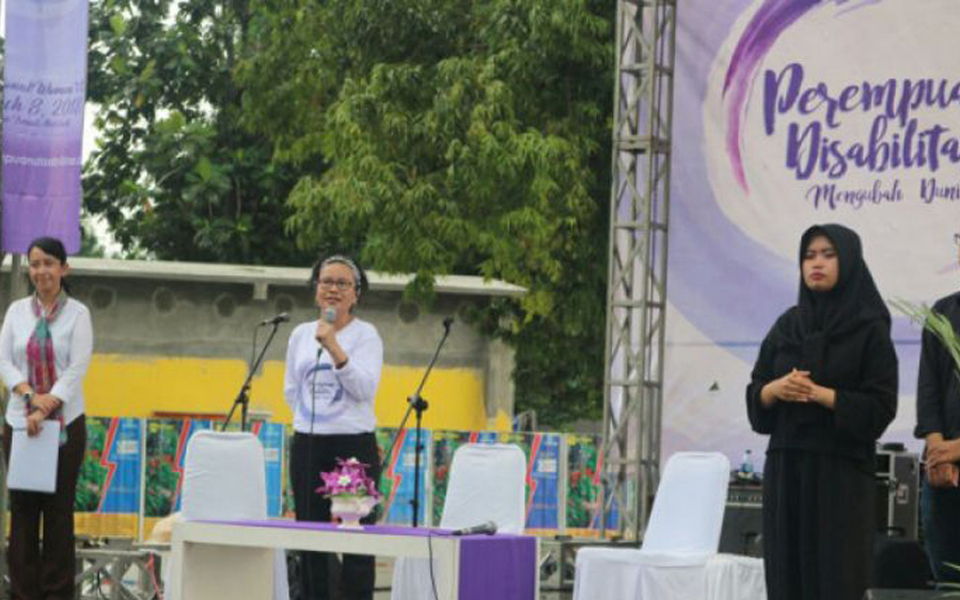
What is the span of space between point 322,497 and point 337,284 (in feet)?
2.97

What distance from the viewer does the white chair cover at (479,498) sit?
332 inches

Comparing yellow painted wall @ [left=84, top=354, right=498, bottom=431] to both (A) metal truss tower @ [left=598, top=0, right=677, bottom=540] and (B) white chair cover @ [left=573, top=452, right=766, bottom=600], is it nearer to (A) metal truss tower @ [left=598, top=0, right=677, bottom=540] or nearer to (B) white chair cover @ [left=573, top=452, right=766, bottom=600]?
(A) metal truss tower @ [left=598, top=0, right=677, bottom=540]

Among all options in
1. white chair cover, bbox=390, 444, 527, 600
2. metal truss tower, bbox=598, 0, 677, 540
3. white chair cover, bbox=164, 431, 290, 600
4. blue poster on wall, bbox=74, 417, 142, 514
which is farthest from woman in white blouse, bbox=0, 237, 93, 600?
blue poster on wall, bbox=74, 417, 142, 514

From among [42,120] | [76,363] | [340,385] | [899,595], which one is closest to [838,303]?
[899,595]

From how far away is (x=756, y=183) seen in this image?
415 inches

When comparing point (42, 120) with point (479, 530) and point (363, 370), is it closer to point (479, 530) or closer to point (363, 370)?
point (363, 370)

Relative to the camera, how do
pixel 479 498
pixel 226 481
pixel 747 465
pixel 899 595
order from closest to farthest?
pixel 899 595
pixel 226 481
pixel 479 498
pixel 747 465

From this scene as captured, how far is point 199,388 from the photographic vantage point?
19672 mm

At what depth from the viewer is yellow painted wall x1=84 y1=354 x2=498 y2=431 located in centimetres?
1938

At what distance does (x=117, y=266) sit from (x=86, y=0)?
924cm

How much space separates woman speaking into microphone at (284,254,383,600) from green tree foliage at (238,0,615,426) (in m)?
6.28

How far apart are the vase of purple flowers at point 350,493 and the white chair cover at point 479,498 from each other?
1.04 meters

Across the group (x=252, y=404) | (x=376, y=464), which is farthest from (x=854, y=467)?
(x=252, y=404)

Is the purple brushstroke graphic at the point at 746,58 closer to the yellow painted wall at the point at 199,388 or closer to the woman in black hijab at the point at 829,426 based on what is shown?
the woman in black hijab at the point at 829,426
